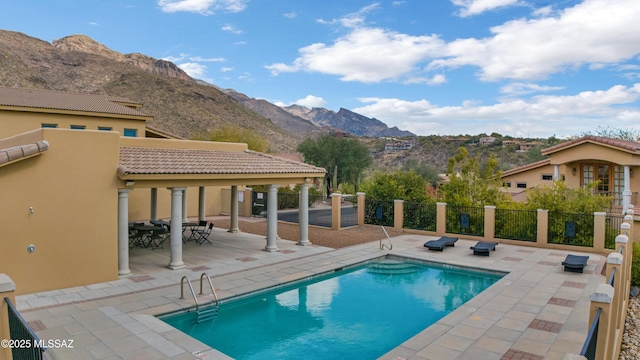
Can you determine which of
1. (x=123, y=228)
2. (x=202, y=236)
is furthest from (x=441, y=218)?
(x=123, y=228)

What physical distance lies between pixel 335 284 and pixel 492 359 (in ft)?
19.9

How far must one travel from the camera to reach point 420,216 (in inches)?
842

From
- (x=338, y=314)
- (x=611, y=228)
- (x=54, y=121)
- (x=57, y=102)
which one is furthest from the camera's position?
(x=57, y=102)

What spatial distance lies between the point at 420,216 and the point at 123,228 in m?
13.9

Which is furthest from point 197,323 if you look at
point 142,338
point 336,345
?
point 336,345

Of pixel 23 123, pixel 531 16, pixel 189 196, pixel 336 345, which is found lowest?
pixel 336 345

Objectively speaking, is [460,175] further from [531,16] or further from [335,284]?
[335,284]

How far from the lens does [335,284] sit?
1295cm

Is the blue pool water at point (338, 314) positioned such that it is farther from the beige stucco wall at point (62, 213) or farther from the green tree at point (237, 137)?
the green tree at point (237, 137)

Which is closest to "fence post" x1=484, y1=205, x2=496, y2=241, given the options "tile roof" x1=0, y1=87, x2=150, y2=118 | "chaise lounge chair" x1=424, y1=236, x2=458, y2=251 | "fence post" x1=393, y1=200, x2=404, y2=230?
"chaise lounge chair" x1=424, y1=236, x2=458, y2=251

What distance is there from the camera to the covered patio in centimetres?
1233

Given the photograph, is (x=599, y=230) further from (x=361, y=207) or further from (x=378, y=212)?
(x=361, y=207)

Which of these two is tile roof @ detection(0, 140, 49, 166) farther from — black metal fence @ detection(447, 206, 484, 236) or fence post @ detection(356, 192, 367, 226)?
black metal fence @ detection(447, 206, 484, 236)

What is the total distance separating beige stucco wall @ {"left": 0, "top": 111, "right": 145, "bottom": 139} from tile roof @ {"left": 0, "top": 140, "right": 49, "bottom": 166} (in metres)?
15.3
